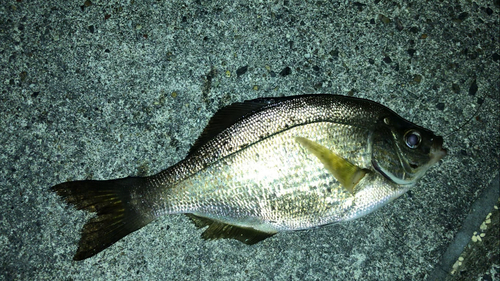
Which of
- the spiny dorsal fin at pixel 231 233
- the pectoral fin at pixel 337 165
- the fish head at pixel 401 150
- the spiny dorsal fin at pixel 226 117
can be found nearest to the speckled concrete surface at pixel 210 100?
the spiny dorsal fin at pixel 231 233

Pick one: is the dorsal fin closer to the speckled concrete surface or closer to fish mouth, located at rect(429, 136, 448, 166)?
the speckled concrete surface

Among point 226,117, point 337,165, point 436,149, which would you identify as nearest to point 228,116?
point 226,117

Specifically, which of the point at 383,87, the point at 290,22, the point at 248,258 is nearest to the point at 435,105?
the point at 383,87

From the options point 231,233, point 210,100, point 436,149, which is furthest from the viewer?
point 210,100

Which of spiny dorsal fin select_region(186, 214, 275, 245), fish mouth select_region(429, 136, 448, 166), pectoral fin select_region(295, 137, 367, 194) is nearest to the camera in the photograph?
pectoral fin select_region(295, 137, 367, 194)

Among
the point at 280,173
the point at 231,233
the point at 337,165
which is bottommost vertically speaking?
the point at 231,233

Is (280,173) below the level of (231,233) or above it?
above

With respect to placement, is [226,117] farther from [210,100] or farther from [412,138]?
[412,138]

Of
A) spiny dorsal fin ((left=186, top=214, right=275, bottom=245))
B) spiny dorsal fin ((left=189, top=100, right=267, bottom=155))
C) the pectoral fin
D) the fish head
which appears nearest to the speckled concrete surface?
spiny dorsal fin ((left=186, top=214, right=275, bottom=245))
